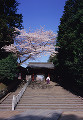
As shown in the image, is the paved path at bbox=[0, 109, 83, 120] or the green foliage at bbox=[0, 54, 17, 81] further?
the green foliage at bbox=[0, 54, 17, 81]

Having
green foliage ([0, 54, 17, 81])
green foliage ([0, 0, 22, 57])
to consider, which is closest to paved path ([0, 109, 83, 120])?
green foliage ([0, 54, 17, 81])

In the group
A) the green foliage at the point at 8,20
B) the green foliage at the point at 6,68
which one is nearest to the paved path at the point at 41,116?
the green foliage at the point at 6,68

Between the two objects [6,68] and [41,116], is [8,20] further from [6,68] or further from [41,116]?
[41,116]

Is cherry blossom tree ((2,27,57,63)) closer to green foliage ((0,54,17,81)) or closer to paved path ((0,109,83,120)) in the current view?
green foliage ((0,54,17,81))

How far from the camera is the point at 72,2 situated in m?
18.4

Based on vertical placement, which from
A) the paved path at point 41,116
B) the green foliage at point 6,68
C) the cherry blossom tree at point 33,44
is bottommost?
the paved path at point 41,116

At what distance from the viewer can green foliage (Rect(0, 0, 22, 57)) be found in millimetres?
15875

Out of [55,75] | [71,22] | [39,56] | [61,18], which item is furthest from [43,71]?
[71,22]

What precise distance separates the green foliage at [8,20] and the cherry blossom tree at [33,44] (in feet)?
3.93

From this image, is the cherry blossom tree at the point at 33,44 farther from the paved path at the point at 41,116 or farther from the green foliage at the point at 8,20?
the paved path at the point at 41,116

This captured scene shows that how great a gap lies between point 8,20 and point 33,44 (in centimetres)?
502

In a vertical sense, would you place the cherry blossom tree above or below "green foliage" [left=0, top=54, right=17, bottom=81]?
above

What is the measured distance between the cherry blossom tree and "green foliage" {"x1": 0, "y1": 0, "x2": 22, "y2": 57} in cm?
120

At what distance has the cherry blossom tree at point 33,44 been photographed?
18.2 metres
